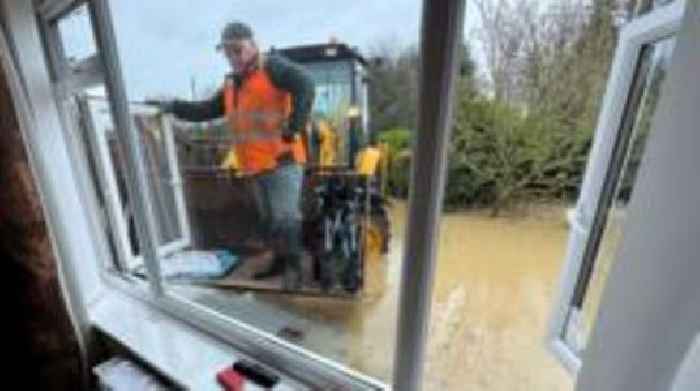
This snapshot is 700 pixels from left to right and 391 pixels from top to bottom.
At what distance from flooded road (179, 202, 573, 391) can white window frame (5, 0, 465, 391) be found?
8cm

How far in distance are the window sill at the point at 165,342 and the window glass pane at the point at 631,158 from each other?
739mm

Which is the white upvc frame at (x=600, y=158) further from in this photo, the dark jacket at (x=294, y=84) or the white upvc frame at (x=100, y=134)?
the white upvc frame at (x=100, y=134)

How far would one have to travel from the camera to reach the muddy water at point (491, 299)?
906 millimetres

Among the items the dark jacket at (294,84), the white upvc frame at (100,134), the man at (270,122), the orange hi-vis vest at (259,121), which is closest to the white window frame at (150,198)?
the white upvc frame at (100,134)

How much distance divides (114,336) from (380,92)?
Result: 1.25m

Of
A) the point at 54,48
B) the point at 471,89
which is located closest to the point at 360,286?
the point at 471,89

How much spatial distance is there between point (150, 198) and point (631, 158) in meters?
1.47

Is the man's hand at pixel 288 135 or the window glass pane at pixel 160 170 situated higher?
the man's hand at pixel 288 135

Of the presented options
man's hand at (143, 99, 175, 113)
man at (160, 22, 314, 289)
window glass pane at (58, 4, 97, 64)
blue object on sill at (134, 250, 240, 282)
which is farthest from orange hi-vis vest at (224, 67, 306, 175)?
window glass pane at (58, 4, 97, 64)

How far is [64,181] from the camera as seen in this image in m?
1.53

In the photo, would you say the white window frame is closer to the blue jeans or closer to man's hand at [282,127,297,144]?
the blue jeans

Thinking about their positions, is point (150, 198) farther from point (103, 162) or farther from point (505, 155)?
point (505, 155)

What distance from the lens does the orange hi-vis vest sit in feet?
3.94

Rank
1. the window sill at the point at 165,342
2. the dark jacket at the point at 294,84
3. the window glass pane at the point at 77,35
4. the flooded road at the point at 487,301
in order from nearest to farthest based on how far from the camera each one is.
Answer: the flooded road at the point at 487,301
the dark jacket at the point at 294,84
the window sill at the point at 165,342
the window glass pane at the point at 77,35
